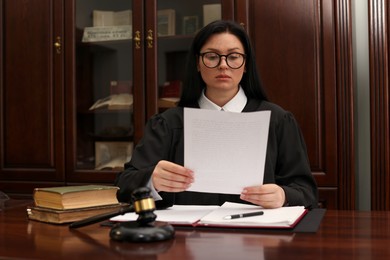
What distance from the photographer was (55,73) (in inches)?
106

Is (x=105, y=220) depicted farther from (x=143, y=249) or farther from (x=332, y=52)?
(x=332, y=52)

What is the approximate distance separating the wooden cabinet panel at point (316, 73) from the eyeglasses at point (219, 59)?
748mm

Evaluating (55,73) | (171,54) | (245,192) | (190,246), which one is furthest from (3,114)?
(190,246)

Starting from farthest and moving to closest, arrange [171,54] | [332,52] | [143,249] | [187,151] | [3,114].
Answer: [3,114] < [171,54] < [332,52] < [187,151] < [143,249]

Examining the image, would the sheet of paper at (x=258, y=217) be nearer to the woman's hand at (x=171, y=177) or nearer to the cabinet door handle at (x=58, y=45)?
the woman's hand at (x=171, y=177)

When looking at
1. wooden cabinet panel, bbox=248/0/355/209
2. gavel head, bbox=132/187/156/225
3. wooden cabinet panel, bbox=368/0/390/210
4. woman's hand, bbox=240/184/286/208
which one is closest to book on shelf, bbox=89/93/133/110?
wooden cabinet panel, bbox=248/0/355/209

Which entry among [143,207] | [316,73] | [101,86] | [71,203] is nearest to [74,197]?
[71,203]

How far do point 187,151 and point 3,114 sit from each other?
1916 millimetres

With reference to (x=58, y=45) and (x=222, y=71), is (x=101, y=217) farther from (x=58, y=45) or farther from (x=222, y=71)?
(x=58, y=45)

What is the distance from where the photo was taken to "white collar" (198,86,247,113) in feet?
5.54

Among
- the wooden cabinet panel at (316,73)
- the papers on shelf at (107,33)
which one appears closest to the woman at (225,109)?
the wooden cabinet panel at (316,73)

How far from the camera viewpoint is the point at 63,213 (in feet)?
4.13

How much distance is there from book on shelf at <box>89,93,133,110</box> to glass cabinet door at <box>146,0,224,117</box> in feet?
0.39

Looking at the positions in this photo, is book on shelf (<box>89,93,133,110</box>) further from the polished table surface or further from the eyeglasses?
the polished table surface
